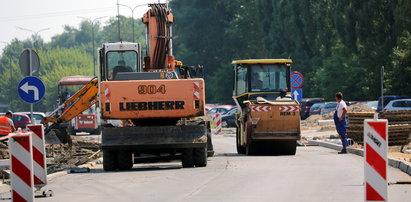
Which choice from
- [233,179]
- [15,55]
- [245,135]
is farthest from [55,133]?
[15,55]

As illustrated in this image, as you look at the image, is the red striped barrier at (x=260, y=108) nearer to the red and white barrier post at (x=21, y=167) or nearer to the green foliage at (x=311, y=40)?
the red and white barrier post at (x=21, y=167)

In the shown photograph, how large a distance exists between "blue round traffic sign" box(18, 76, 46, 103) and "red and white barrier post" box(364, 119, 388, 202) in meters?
12.7

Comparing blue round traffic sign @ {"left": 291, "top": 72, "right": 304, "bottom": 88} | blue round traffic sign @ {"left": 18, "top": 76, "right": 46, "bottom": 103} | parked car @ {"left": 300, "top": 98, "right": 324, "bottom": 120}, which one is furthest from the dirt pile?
parked car @ {"left": 300, "top": 98, "right": 324, "bottom": 120}

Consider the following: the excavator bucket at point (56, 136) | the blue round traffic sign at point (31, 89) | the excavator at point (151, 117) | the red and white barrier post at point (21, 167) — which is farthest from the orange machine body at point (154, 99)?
the red and white barrier post at point (21, 167)

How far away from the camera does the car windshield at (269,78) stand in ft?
91.7

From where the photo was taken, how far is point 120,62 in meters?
25.5

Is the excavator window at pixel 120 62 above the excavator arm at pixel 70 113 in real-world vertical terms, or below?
above

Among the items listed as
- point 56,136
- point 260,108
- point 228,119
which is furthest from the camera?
point 228,119

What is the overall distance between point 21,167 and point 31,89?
1029 centimetres

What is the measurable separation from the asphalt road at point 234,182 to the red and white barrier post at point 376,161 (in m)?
2.72

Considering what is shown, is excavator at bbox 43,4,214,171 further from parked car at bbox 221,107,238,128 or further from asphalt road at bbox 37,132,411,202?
parked car at bbox 221,107,238,128

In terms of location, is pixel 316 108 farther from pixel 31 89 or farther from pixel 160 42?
pixel 31 89

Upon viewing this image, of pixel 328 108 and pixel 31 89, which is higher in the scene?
pixel 31 89

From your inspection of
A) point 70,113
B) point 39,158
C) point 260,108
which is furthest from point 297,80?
point 39,158
